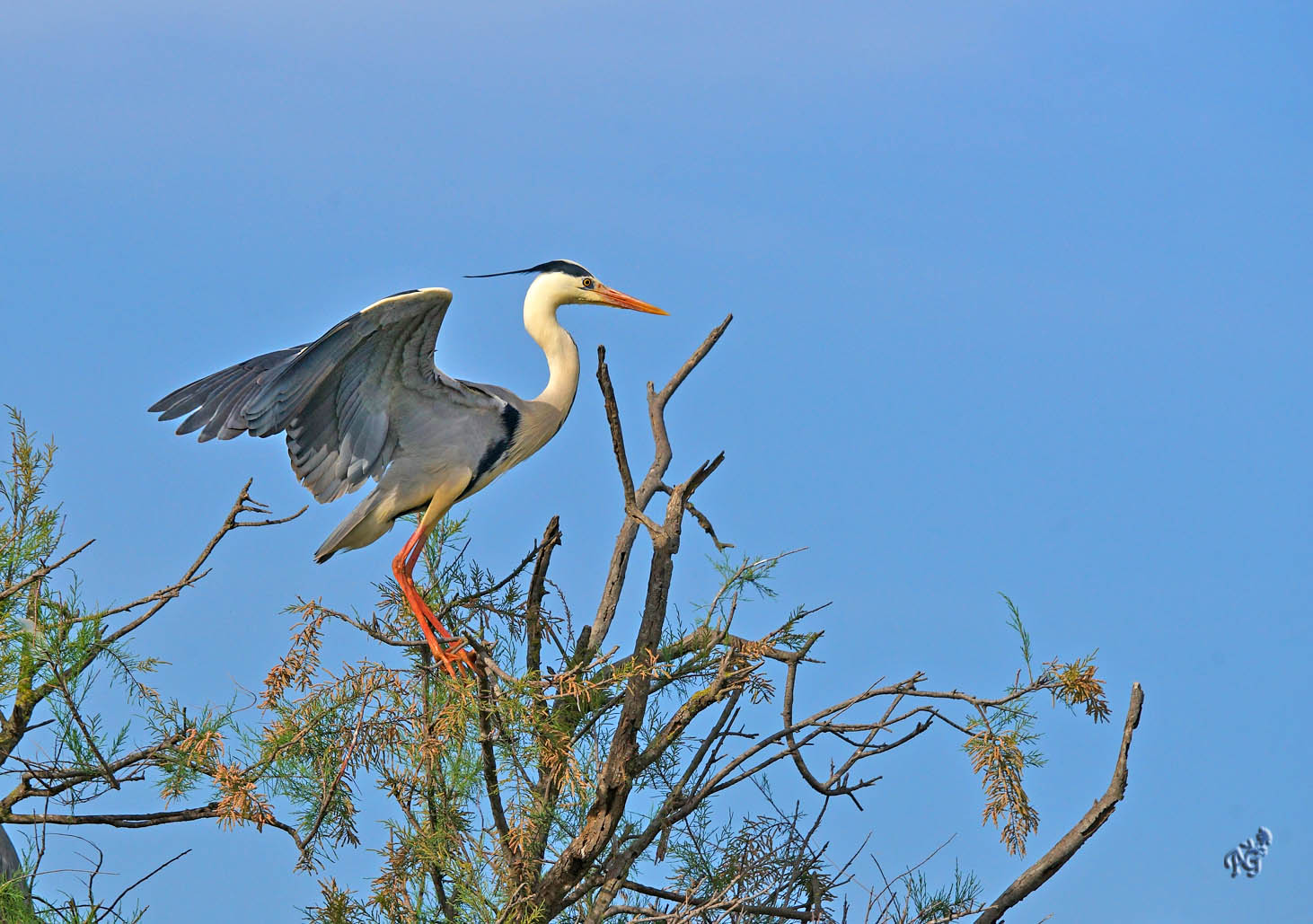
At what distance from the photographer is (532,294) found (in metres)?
5.20

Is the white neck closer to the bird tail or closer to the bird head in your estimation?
the bird head

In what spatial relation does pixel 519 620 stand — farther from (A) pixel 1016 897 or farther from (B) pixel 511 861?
(A) pixel 1016 897

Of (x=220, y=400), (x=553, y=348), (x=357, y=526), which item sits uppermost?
(x=553, y=348)

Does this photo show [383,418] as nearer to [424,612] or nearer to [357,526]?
[357,526]

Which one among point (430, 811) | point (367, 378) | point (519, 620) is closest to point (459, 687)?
point (430, 811)

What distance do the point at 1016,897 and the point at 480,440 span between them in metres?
2.44

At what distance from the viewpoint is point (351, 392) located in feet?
14.3

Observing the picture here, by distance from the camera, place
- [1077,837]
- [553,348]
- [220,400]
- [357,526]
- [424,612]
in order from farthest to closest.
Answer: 1. [553,348]
2. [357,526]
3. [220,400]
4. [424,612]
5. [1077,837]

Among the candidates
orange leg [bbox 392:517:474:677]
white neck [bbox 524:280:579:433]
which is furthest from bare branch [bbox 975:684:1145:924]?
white neck [bbox 524:280:579:433]

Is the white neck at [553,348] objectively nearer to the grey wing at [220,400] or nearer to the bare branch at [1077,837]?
the grey wing at [220,400]

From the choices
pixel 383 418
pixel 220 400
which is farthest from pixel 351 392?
pixel 220 400

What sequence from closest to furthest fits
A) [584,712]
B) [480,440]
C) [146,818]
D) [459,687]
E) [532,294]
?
[459,687]
[584,712]
[146,818]
[480,440]
[532,294]

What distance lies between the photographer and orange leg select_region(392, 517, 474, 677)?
12.4 feet

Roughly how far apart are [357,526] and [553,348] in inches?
45.0
